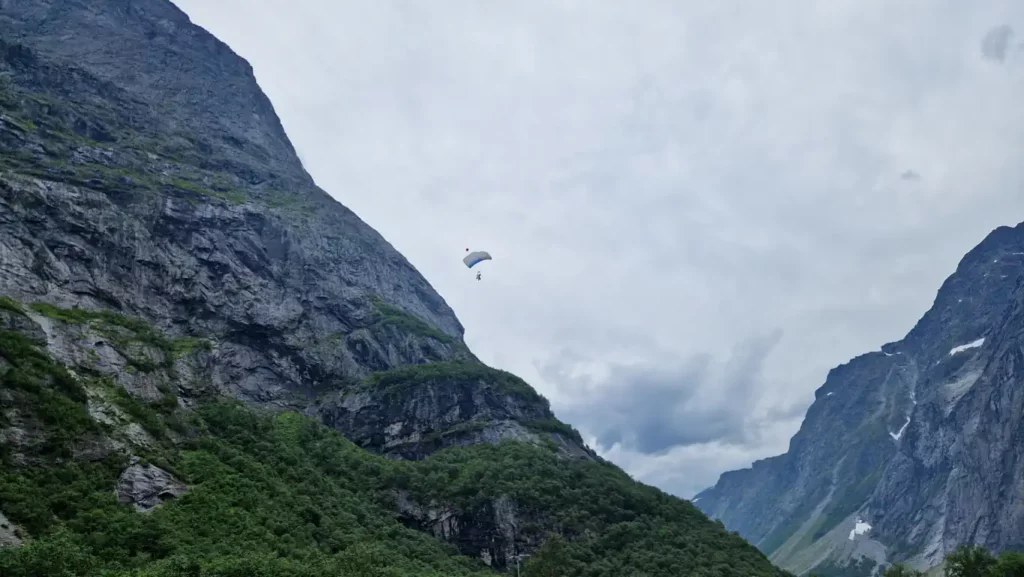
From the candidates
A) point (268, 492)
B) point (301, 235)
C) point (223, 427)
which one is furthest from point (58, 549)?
point (301, 235)

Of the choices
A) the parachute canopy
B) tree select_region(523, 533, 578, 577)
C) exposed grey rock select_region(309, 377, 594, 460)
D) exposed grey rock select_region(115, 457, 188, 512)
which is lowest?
tree select_region(523, 533, 578, 577)

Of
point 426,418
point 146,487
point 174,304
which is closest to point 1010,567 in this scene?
point 426,418

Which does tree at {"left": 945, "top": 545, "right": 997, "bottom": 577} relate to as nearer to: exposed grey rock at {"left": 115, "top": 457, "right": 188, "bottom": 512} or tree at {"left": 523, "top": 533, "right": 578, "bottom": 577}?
tree at {"left": 523, "top": 533, "right": 578, "bottom": 577}

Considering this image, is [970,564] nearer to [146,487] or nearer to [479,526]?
[479,526]

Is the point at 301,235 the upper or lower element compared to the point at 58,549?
upper

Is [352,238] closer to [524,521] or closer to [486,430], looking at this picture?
[486,430]

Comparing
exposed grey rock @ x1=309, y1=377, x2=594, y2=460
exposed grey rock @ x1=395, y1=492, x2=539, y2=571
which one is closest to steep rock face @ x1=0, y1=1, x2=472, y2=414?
exposed grey rock @ x1=309, y1=377, x2=594, y2=460

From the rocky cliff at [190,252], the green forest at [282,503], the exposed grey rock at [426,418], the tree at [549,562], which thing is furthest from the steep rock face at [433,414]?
the tree at [549,562]
